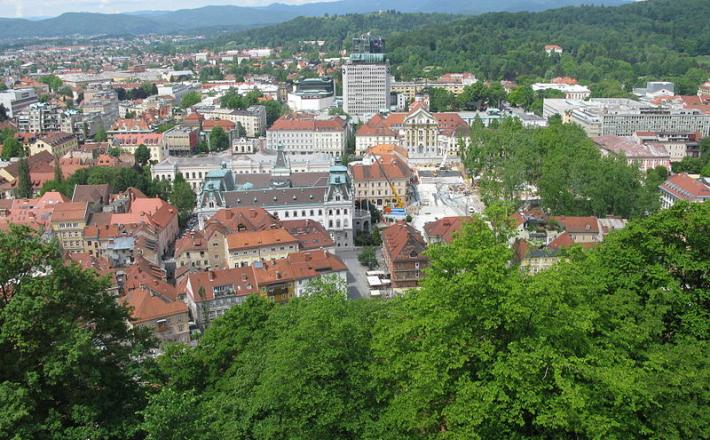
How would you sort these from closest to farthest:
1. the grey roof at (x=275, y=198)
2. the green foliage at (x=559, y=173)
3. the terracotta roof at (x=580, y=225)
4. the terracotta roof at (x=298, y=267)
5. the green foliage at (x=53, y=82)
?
1. the terracotta roof at (x=298, y=267)
2. the terracotta roof at (x=580, y=225)
3. the grey roof at (x=275, y=198)
4. the green foliage at (x=559, y=173)
5. the green foliage at (x=53, y=82)

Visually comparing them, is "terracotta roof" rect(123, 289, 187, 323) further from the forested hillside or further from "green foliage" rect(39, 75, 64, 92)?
"green foliage" rect(39, 75, 64, 92)

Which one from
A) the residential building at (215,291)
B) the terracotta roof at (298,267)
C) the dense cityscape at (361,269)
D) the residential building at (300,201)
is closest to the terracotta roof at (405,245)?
the dense cityscape at (361,269)

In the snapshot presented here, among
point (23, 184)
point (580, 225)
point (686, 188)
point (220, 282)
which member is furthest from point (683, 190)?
point (23, 184)

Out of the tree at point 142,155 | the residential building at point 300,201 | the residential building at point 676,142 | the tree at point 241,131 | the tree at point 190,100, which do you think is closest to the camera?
the residential building at point 300,201

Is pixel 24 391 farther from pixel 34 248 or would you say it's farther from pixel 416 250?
pixel 416 250

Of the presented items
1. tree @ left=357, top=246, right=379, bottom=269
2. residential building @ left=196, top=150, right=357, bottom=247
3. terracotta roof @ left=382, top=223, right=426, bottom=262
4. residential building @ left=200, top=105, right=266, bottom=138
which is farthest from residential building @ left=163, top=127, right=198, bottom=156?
terracotta roof @ left=382, top=223, right=426, bottom=262

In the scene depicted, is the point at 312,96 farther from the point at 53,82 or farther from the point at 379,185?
the point at 53,82

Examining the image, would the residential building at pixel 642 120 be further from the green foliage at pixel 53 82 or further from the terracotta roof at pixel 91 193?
the green foliage at pixel 53 82
